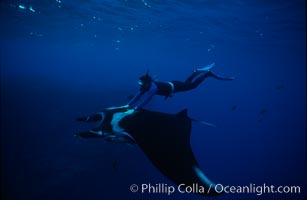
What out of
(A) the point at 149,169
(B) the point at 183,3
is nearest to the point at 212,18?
(B) the point at 183,3

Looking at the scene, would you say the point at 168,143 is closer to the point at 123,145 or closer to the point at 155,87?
the point at 155,87

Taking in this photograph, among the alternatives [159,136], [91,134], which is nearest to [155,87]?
[159,136]

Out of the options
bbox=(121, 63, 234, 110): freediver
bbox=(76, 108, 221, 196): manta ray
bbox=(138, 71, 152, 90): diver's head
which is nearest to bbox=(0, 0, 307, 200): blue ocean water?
bbox=(121, 63, 234, 110): freediver

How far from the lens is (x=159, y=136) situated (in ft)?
14.4

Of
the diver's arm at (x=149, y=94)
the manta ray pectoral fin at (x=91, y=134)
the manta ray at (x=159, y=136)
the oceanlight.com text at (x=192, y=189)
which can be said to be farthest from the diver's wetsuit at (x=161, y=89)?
the oceanlight.com text at (x=192, y=189)

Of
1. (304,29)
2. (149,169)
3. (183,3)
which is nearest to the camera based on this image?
(149,169)

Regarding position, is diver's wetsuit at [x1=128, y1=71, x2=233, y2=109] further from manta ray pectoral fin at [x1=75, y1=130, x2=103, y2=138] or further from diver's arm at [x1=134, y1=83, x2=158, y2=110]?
manta ray pectoral fin at [x1=75, y1=130, x2=103, y2=138]

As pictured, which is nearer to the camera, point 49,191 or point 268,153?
point 49,191

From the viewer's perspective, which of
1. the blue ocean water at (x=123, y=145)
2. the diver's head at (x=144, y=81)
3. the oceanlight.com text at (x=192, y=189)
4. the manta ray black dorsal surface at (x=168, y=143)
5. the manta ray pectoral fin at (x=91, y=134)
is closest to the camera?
the oceanlight.com text at (x=192, y=189)

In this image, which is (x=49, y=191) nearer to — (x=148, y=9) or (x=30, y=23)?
(x=148, y=9)

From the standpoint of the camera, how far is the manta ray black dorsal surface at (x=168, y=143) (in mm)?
3814

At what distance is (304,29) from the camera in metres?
25.5

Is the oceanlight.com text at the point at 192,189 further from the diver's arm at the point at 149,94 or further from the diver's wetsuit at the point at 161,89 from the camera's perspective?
the diver's arm at the point at 149,94

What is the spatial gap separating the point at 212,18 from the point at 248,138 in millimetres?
16704
